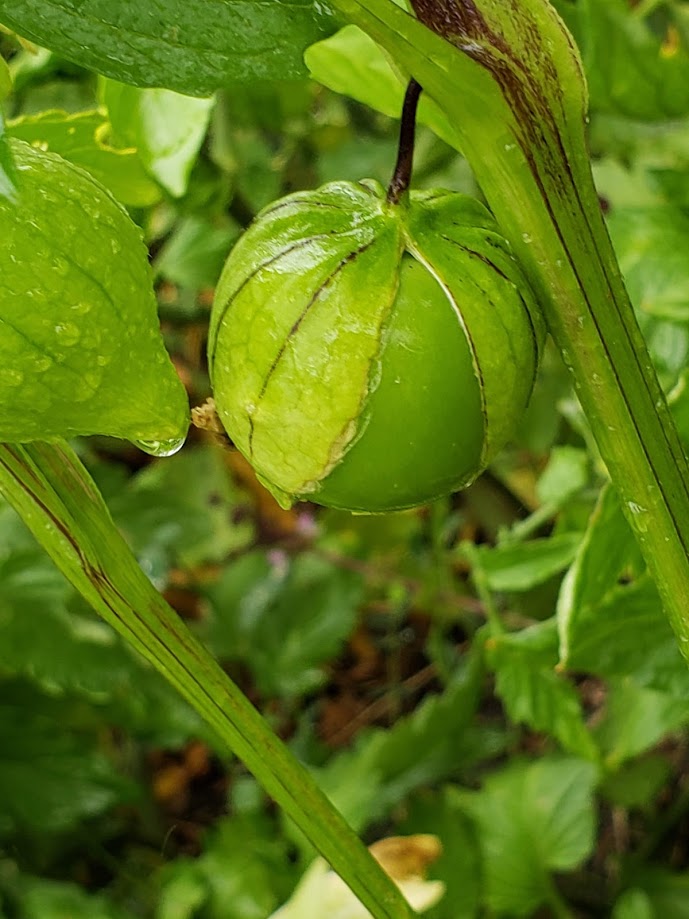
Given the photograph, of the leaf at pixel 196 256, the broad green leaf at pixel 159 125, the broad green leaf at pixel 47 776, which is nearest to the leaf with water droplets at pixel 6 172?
the broad green leaf at pixel 159 125

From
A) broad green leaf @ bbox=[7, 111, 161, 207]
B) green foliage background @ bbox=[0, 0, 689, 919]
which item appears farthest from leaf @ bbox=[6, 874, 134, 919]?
broad green leaf @ bbox=[7, 111, 161, 207]

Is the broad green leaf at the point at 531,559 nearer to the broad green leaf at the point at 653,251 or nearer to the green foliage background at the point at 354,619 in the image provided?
the green foliage background at the point at 354,619

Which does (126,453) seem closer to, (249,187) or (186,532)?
(186,532)

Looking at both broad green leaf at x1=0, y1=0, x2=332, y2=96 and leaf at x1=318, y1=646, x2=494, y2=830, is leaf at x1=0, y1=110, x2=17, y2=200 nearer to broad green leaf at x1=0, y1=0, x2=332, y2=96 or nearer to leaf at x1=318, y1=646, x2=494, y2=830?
broad green leaf at x1=0, y1=0, x2=332, y2=96

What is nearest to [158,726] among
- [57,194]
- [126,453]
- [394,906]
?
[126,453]

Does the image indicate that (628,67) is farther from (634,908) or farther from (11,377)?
(634,908)

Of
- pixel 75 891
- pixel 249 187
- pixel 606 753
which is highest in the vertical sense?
pixel 249 187
